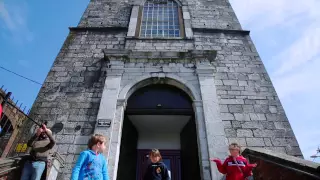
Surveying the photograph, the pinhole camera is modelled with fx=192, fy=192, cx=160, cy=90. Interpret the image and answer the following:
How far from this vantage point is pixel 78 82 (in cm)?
532

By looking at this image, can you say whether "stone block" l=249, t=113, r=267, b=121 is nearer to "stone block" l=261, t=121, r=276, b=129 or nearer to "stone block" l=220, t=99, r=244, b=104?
"stone block" l=261, t=121, r=276, b=129

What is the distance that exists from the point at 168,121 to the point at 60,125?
10.8ft

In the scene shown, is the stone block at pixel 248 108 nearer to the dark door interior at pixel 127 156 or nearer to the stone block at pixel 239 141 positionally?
the stone block at pixel 239 141

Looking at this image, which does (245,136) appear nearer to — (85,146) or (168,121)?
(168,121)

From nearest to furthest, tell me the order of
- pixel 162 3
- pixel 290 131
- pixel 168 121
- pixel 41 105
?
pixel 290 131 < pixel 41 105 < pixel 168 121 < pixel 162 3

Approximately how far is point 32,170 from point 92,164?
119cm

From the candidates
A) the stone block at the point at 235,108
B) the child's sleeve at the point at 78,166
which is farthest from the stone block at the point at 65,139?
the stone block at the point at 235,108

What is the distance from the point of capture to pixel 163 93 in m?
5.48

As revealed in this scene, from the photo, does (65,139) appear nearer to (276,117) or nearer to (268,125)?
(268,125)

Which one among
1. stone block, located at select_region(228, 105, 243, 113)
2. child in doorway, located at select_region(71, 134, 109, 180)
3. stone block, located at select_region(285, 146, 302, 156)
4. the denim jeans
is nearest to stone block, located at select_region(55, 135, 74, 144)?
the denim jeans

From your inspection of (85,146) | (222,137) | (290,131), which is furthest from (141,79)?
(290,131)

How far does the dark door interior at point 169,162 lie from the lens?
6.04 metres

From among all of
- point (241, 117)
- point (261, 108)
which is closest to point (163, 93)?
point (241, 117)

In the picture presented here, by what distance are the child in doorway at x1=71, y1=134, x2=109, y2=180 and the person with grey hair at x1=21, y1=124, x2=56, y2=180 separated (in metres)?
0.97
